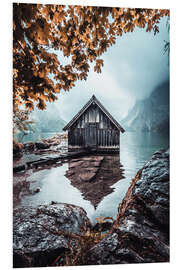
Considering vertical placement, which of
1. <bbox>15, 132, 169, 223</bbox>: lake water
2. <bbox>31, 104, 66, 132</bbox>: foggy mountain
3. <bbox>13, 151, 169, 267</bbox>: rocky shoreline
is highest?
<bbox>31, 104, 66, 132</bbox>: foggy mountain

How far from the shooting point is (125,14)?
1.54m

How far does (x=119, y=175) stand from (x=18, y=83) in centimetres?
144

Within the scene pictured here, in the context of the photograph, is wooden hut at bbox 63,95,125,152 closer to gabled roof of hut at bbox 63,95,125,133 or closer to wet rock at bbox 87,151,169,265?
gabled roof of hut at bbox 63,95,125,133

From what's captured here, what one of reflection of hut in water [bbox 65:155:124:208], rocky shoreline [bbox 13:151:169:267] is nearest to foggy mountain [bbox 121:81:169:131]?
reflection of hut in water [bbox 65:155:124:208]

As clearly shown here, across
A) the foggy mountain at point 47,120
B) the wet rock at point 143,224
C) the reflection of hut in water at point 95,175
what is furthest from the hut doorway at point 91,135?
the wet rock at point 143,224

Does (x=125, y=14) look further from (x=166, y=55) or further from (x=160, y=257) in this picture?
(x=160, y=257)

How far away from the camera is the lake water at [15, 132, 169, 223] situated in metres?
1.51

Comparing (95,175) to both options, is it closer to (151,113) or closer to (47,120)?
(47,120)

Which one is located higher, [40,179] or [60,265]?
[40,179]

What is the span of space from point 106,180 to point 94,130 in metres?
0.64

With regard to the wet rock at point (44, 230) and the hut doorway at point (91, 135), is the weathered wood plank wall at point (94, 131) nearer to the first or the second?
the hut doorway at point (91, 135)

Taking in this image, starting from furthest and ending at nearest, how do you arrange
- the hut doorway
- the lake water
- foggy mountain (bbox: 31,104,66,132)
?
1. the hut doorway
2. foggy mountain (bbox: 31,104,66,132)
3. the lake water

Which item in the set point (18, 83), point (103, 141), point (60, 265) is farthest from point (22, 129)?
point (60, 265)

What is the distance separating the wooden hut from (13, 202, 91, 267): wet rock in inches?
28.1
